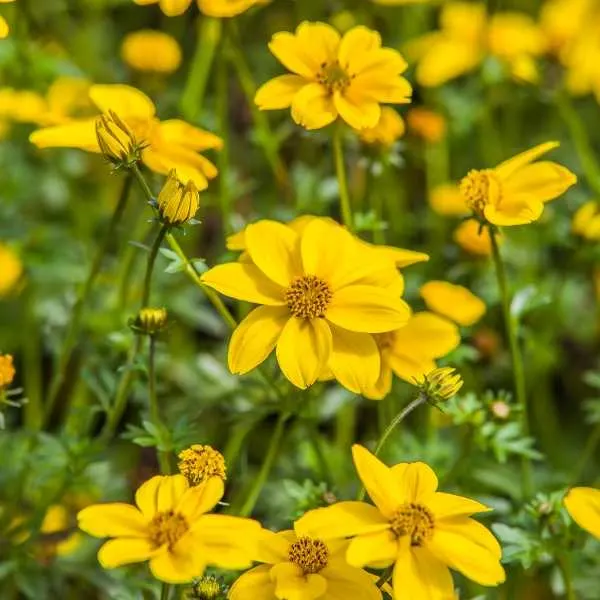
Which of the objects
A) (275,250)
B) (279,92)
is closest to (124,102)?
(279,92)

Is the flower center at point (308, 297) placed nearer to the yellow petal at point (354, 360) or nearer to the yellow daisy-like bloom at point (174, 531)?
the yellow petal at point (354, 360)

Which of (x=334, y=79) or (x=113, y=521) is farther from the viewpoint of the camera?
(x=334, y=79)

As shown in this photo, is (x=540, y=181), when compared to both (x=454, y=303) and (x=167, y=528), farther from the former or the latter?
(x=167, y=528)

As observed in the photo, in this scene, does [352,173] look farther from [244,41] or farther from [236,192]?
[244,41]

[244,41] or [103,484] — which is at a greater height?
[244,41]

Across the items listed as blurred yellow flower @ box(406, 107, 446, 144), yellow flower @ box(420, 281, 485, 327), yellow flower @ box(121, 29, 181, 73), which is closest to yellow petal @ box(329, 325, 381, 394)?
yellow flower @ box(420, 281, 485, 327)

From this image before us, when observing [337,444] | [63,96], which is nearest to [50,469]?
[337,444]

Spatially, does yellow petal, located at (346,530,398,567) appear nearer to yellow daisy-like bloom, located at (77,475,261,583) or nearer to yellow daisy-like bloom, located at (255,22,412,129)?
yellow daisy-like bloom, located at (77,475,261,583)

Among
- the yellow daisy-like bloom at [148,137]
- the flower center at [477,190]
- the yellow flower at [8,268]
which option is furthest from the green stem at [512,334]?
the yellow flower at [8,268]
